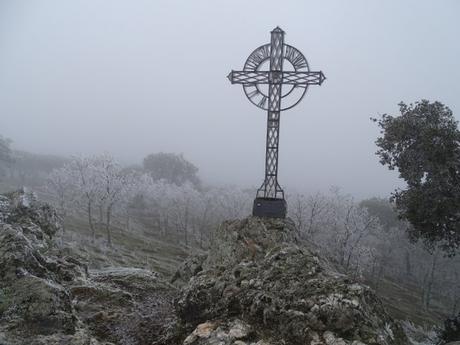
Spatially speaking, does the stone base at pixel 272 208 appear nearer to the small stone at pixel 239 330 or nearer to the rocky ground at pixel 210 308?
the rocky ground at pixel 210 308

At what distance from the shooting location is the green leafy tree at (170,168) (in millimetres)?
121188

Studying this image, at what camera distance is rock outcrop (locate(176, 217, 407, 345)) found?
5.57m

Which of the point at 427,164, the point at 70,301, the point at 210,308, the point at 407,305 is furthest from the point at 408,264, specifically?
the point at 70,301

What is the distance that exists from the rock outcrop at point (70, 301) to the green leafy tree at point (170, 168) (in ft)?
360

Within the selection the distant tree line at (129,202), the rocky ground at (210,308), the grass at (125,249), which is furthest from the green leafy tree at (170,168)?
the rocky ground at (210,308)

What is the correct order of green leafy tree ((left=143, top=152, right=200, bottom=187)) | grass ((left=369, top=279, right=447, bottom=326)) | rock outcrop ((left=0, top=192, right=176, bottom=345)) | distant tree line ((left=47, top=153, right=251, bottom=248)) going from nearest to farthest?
rock outcrop ((left=0, top=192, right=176, bottom=345)), grass ((left=369, top=279, right=447, bottom=326)), distant tree line ((left=47, top=153, right=251, bottom=248)), green leafy tree ((left=143, top=152, right=200, bottom=187))

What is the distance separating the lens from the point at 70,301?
7.28 m

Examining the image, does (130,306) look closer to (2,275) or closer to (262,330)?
(2,275)

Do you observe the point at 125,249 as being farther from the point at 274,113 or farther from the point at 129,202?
the point at 274,113

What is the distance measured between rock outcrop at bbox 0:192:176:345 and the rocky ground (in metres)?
0.02

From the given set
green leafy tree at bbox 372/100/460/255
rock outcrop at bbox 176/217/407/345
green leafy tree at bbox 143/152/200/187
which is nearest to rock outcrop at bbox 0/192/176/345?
rock outcrop at bbox 176/217/407/345

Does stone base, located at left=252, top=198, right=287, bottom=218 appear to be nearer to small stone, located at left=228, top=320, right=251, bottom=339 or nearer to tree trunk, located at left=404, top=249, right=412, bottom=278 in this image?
small stone, located at left=228, top=320, right=251, bottom=339

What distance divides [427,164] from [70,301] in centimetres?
1289

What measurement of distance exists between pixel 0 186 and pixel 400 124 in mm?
86380
